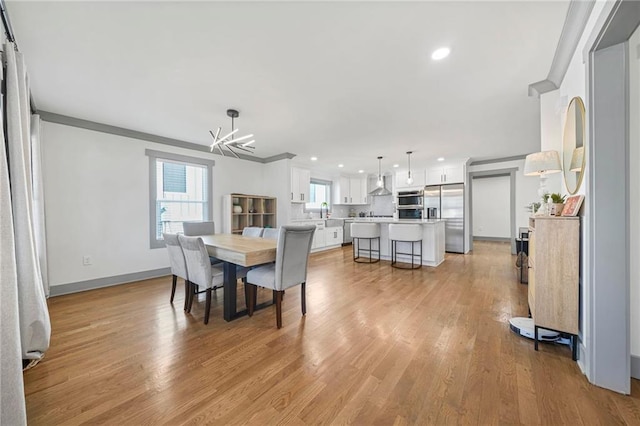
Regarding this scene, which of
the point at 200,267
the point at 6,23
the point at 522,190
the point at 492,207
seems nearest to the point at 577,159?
the point at 200,267

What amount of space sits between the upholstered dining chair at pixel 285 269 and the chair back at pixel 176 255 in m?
0.73

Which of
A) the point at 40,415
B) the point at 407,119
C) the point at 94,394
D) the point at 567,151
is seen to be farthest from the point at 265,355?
the point at 407,119

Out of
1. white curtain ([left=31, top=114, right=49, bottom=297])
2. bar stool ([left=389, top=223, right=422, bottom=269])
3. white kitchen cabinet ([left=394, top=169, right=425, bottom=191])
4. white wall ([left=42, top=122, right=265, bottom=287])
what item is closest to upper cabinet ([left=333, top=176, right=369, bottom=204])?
white kitchen cabinet ([left=394, top=169, right=425, bottom=191])

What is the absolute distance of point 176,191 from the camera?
4.50 metres

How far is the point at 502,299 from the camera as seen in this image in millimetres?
2977

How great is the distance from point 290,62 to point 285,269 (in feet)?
6.17

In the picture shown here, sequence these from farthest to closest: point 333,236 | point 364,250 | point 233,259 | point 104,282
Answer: point 333,236, point 364,250, point 104,282, point 233,259

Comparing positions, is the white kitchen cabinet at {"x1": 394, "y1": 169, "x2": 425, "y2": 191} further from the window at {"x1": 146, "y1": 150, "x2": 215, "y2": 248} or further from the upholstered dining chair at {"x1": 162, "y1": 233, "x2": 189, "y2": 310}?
the upholstered dining chair at {"x1": 162, "y1": 233, "x2": 189, "y2": 310}

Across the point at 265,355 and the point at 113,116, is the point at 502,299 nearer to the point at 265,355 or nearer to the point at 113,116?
the point at 265,355

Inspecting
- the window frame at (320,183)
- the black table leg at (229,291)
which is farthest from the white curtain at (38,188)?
the window frame at (320,183)

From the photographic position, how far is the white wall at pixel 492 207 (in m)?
7.60

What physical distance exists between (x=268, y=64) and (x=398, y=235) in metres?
3.55

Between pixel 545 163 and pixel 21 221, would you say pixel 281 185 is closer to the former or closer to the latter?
pixel 21 221

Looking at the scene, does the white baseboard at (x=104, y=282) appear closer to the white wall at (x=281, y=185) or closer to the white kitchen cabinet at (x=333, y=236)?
the white wall at (x=281, y=185)
